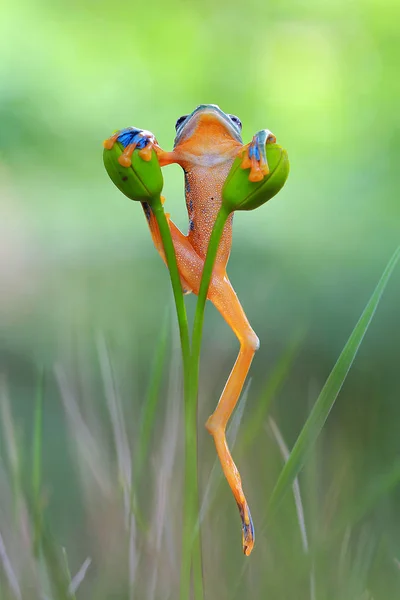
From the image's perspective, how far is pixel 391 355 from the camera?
72 centimetres

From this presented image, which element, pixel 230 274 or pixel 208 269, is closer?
pixel 208 269

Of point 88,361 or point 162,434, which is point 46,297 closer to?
point 88,361

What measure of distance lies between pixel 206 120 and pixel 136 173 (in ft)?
0.28

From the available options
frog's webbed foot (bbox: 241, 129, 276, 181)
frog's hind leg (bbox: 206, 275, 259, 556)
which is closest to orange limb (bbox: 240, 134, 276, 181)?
frog's webbed foot (bbox: 241, 129, 276, 181)

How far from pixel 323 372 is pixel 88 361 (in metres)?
0.31

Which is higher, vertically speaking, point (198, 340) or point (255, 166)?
point (255, 166)

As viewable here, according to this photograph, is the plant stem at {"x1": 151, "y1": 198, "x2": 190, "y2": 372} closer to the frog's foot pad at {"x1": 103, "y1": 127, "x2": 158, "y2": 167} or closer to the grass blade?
the frog's foot pad at {"x1": 103, "y1": 127, "x2": 158, "y2": 167}

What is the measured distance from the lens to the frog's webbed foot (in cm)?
43

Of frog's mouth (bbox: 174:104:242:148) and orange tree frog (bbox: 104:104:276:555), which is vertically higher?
frog's mouth (bbox: 174:104:242:148)

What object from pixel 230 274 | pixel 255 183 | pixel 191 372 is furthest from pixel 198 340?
pixel 230 274

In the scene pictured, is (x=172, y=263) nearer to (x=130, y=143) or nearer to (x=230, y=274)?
(x=130, y=143)

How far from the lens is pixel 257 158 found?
0.43m

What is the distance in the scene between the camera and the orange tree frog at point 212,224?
471 millimetres

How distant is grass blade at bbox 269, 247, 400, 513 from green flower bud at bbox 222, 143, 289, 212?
23 centimetres
